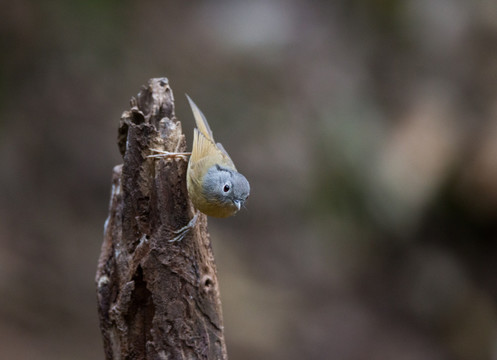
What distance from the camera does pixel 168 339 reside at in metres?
3.21

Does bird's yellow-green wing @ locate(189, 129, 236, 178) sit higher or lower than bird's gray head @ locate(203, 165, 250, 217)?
higher

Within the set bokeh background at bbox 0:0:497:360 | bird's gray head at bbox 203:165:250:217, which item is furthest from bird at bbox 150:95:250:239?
bokeh background at bbox 0:0:497:360

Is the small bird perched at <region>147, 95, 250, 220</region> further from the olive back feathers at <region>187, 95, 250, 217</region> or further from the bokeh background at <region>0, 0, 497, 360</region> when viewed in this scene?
the bokeh background at <region>0, 0, 497, 360</region>

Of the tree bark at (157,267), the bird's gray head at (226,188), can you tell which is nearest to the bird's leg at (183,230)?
the tree bark at (157,267)

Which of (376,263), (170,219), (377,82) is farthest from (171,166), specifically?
(377,82)

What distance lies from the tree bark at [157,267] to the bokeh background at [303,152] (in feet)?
16.0

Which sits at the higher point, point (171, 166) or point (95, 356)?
point (95, 356)

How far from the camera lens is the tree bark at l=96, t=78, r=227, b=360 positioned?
3.24 m

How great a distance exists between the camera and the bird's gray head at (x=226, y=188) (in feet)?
11.9

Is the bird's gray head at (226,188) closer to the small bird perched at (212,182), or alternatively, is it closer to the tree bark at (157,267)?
the small bird perched at (212,182)

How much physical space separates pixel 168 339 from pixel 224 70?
823cm

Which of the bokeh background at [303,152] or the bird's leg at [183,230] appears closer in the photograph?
the bird's leg at [183,230]

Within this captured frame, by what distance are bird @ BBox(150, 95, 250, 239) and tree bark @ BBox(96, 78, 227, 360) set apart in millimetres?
84

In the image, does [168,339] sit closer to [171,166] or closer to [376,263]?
[171,166]
